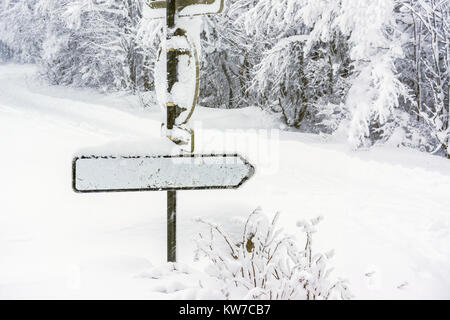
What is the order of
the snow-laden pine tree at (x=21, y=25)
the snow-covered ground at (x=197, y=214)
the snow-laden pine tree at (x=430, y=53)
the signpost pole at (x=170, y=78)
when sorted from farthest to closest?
the snow-laden pine tree at (x=21, y=25)
the snow-laden pine tree at (x=430, y=53)
the snow-covered ground at (x=197, y=214)
the signpost pole at (x=170, y=78)

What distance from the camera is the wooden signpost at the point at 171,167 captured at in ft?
6.61

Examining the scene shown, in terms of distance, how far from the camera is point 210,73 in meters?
16.5

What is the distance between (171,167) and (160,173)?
0.07m

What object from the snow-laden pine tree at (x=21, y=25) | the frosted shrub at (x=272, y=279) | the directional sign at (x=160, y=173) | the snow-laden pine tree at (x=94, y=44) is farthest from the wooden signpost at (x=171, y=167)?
the snow-laden pine tree at (x=21, y=25)

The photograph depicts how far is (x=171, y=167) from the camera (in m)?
2.12

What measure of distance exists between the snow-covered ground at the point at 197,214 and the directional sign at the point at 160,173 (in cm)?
8

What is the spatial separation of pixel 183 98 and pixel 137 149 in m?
0.45

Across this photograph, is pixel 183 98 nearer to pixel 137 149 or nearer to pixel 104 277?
pixel 137 149

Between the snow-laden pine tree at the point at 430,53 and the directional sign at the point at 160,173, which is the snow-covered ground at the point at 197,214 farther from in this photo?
the snow-laden pine tree at the point at 430,53

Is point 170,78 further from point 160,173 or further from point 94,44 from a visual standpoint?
point 94,44

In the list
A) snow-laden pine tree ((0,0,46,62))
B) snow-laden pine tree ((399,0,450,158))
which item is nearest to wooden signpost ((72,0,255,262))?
snow-laden pine tree ((399,0,450,158))

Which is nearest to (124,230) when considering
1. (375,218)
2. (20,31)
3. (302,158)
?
(375,218)

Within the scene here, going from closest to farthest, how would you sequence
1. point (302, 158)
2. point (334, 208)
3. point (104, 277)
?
point (104, 277), point (334, 208), point (302, 158)

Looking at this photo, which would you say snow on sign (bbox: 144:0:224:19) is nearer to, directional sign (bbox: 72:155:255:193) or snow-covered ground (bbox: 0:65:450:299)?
snow-covered ground (bbox: 0:65:450:299)
